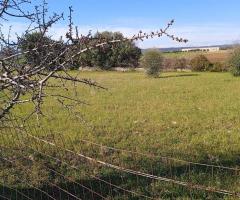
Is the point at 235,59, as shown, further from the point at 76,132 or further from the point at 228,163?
the point at 228,163

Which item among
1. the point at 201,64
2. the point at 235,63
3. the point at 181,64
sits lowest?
the point at 181,64

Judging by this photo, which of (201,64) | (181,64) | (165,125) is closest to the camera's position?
(165,125)

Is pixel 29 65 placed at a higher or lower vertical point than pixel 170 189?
higher

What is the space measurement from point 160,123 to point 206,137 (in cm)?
219

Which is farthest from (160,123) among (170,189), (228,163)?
(170,189)

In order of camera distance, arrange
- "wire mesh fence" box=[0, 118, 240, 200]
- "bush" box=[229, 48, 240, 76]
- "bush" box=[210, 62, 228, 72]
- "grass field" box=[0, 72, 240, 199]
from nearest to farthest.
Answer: "wire mesh fence" box=[0, 118, 240, 200]
"grass field" box=[0, 72, 240, 199]
"bush" box=[229, 48, 240, 76]
"bush" box=[210, 62, 228, 72]

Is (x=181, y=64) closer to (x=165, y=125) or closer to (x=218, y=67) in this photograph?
(x=218, y=67)

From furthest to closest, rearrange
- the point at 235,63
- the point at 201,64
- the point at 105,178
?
the point at 201,64
the point at 235,63
the point at 105,178

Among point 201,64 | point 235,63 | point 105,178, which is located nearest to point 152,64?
point 235,63

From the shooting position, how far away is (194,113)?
1361 centimetres

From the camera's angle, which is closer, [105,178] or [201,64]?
[105,178]

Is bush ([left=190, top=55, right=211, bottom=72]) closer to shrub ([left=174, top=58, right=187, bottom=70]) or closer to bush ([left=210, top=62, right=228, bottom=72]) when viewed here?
bush ([left=210, top=62, right=228, bottom=72])

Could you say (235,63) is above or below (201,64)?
above

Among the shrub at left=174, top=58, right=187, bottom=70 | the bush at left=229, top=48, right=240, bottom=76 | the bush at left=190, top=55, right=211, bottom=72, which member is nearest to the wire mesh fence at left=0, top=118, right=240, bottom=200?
the bush at left=229, top=48, right=240, bottom=76
